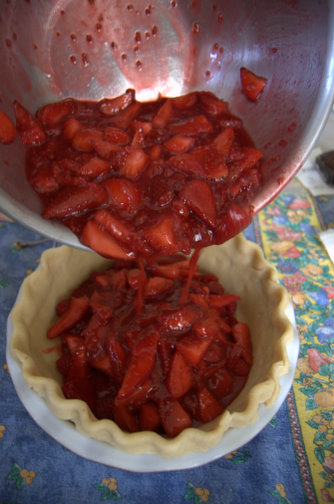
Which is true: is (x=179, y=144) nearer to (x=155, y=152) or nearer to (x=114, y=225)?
(x=155, y=152)

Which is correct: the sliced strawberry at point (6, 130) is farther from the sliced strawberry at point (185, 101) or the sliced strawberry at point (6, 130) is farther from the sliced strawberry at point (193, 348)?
the sliced strawberry at point (193, 348)

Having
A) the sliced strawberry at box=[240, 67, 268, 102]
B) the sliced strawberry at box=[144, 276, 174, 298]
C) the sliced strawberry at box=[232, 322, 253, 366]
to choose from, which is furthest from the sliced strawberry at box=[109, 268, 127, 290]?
the sliced strawberry at box=[240, 67, 268, 102]

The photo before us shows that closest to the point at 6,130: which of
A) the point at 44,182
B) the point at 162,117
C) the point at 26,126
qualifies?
the point at 26,126

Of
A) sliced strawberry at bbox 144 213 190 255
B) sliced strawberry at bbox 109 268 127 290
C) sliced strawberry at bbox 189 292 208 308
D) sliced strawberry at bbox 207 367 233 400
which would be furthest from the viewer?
sliced strawberry at bbox 109 268 127 290

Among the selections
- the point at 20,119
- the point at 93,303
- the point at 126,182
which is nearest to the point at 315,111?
the point at 126,182

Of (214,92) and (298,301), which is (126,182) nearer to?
(214,92)

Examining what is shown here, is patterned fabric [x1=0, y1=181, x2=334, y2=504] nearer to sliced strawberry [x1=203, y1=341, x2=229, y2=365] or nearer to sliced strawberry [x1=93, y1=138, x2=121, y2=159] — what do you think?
sliced strawberry [x1=203, y1=341, x2=229, y2=365]

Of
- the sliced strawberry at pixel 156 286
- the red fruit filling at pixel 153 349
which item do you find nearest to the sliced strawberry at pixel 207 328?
the red fruit filling at pixel 153 349
